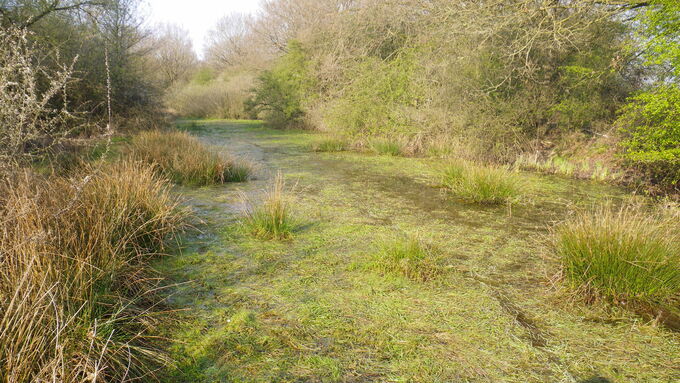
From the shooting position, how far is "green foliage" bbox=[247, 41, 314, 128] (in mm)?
15734

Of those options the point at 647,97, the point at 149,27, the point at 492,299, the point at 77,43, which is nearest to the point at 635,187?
the point at 647,97

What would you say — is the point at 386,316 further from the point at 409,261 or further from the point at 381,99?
the point at 381,99

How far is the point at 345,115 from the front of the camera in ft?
35.4

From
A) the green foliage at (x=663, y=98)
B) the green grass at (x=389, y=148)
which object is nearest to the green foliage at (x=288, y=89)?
the green grass at (x=389, y=148)

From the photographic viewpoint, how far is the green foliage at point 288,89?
15734 millimetres

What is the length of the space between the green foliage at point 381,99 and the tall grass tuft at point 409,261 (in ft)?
22.5

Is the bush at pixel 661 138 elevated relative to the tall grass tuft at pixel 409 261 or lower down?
elevated

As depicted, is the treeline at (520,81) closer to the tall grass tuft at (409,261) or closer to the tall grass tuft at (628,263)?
the tall grass tuft at (628,263)

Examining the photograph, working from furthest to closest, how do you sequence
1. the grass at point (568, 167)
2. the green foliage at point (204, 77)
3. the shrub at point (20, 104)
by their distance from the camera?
the green foliage at point (204, 77) → the grass at point (568, 167) → the shrub at point (20, 104)

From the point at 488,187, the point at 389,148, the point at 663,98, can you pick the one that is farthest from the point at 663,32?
the point at 389,148

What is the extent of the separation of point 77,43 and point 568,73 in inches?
408

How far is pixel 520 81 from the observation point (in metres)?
8.32

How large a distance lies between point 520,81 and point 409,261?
6.81 metres

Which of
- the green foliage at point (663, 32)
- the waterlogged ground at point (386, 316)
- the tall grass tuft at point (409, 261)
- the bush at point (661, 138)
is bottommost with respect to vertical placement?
the waterlogged ground at point (386, 316)
